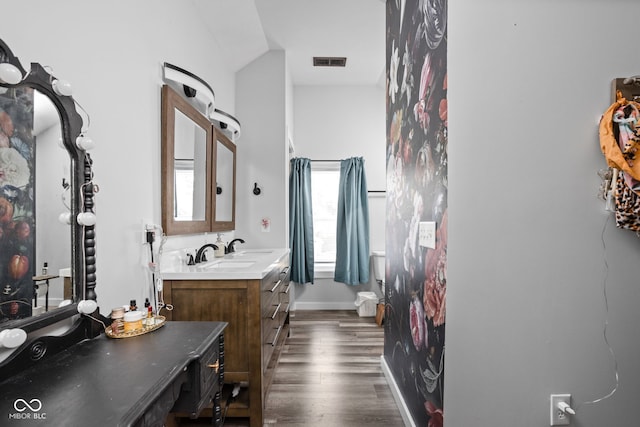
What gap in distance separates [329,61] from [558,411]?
11.4 feet

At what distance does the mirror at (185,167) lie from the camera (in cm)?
177

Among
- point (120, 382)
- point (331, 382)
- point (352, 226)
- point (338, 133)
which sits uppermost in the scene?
point (338, 133)

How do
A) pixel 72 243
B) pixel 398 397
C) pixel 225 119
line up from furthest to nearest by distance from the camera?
1. pixel 225 119
2. pixel 398 397
3. pixel 72 243

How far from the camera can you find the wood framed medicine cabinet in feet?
5.83

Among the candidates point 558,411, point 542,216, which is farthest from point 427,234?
point 558,411

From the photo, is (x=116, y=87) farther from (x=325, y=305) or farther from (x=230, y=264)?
(x=325, y=305)

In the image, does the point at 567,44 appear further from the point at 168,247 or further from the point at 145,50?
the point at 168,247

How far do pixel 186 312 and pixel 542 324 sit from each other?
67.0 inches

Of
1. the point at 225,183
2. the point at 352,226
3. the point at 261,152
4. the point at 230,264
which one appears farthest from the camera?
the point at 352,226

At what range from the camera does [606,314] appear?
1149 mm

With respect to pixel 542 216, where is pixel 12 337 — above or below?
below

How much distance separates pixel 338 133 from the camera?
13.1 ft

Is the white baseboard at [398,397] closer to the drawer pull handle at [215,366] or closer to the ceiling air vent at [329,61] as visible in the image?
A: the drawer pull handle at [215,366]

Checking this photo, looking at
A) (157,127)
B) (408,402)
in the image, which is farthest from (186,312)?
(408,402)
